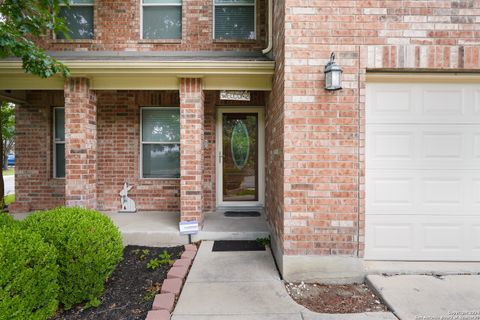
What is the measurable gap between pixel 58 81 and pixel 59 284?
363 cm

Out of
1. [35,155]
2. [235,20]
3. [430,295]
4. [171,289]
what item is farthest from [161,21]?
[430,295]

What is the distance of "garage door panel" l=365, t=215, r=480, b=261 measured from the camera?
353 centimetres

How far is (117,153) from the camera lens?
6.15 metres

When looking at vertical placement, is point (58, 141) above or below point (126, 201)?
above

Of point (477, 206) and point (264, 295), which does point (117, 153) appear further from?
point (477, 206)

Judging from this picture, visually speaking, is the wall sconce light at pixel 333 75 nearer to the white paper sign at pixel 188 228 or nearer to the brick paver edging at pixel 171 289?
the brick paver edging at pixel 171 289

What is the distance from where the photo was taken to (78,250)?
9.18ft

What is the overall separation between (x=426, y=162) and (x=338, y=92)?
1.42 m

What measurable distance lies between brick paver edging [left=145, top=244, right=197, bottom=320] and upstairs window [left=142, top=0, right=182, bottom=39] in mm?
4513

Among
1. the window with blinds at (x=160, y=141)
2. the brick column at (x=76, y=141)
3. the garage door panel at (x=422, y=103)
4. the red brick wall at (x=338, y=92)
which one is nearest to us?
the red brick wall at (x=338, y=92)

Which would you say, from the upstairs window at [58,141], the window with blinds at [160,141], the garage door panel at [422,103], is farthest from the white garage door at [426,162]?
the upstairs window at [58,141]

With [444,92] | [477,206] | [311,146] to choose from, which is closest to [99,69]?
[311,146]

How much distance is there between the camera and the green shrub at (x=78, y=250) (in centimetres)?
279

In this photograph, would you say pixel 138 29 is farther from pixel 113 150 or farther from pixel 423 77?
pixel 423 77
